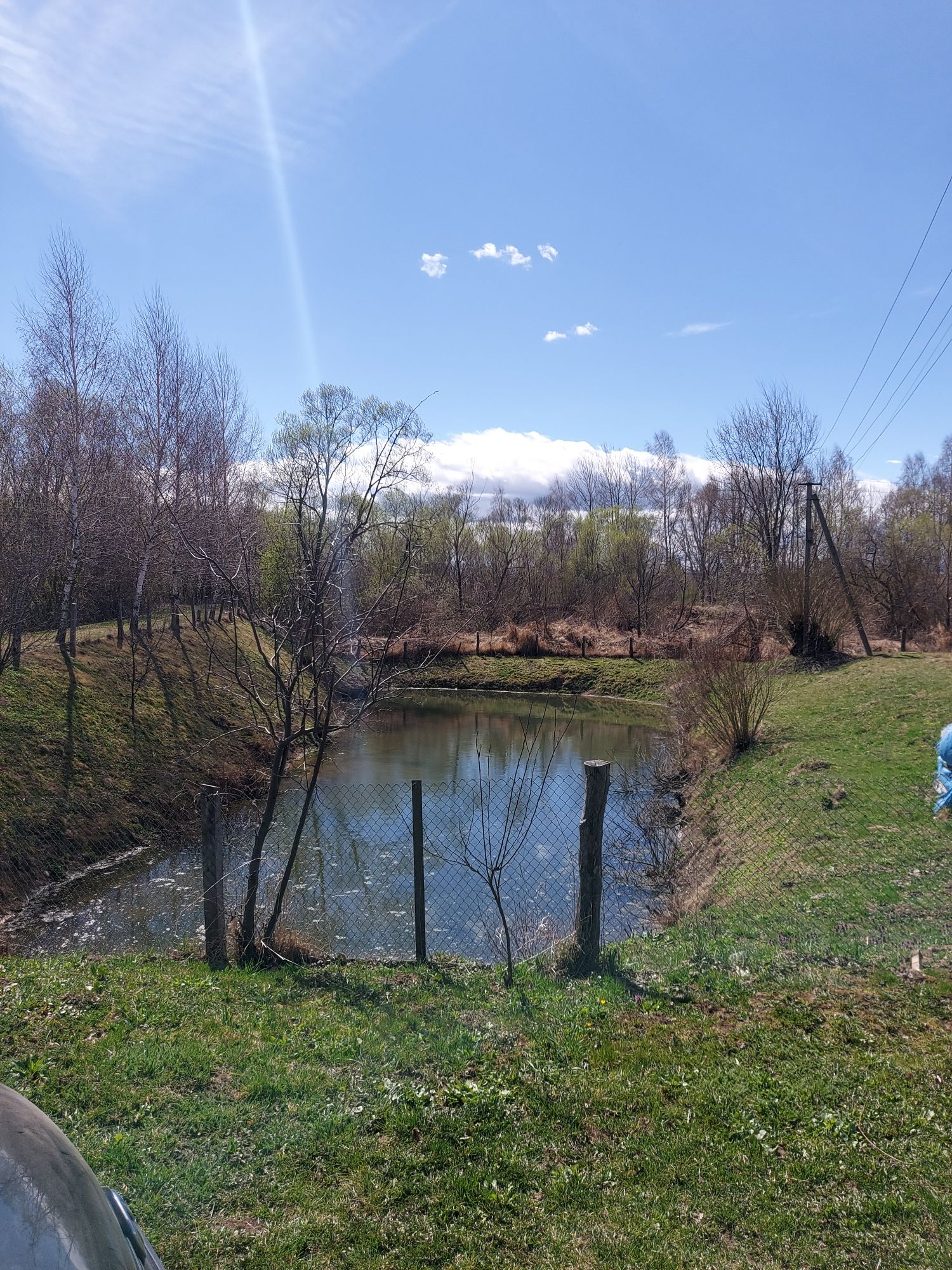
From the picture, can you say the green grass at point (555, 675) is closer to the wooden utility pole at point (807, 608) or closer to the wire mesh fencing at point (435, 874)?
the wooden utility pole at point (807, 608)

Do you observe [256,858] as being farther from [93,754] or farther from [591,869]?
[93,754]

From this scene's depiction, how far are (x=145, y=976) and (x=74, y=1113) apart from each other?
92.8 inches

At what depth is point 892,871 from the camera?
7.41 m

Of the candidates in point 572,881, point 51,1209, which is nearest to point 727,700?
point 572,881

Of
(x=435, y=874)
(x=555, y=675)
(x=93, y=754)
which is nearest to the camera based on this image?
(x=435, y=874)

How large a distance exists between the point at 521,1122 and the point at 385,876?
7390 millimetres

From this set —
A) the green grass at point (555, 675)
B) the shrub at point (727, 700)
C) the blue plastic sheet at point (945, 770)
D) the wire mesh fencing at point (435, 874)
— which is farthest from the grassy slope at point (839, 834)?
the green grass at point (555, 675)

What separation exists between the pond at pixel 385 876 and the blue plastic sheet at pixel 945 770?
11.9 feet

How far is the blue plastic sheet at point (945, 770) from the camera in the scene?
8.38 m

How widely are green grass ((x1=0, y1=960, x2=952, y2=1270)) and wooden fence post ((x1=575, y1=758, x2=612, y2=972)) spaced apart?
0.51 m

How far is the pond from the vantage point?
8.72m

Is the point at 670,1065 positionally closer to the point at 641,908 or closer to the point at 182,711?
the point at 641,908

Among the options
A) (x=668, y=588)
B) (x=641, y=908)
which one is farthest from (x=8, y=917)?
(x=668, y=588)

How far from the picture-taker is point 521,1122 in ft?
11.8
